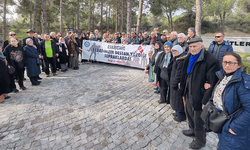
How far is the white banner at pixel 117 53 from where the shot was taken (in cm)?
812

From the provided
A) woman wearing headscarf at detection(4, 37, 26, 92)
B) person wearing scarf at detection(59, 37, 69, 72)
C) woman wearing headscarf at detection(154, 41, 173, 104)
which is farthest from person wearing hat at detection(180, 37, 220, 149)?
person wearing scarf at detection(59, 37, 69, 72)

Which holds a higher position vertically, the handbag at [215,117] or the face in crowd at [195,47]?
the face in crowd at [195,47]

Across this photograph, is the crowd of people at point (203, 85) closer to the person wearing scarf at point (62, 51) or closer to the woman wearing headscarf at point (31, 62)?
the woman wearing headscarf at point (31, 62)

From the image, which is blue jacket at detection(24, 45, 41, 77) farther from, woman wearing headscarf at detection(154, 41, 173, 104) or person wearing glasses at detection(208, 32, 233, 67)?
person wearing glasses at detection(208, 32, 233, 67)

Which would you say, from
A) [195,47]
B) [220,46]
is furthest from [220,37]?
[195,47]

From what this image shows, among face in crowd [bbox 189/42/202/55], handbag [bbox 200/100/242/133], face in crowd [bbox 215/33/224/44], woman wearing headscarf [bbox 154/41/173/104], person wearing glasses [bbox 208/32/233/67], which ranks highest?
face in crowd [bbox 215/33/224/44]

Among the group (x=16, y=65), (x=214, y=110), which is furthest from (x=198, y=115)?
(x=16, y=65)

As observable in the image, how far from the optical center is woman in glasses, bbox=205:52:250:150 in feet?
5.42

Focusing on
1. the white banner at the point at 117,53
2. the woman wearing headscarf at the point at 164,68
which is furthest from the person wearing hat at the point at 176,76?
the white banner at the point at 117,53

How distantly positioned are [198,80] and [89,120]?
2.54 meters

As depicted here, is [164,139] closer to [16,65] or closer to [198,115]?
[198,115]

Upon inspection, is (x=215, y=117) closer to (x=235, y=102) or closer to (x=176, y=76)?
(x=235, y=102)

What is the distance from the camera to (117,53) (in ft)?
29.3

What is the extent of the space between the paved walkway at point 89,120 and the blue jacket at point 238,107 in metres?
0.96
